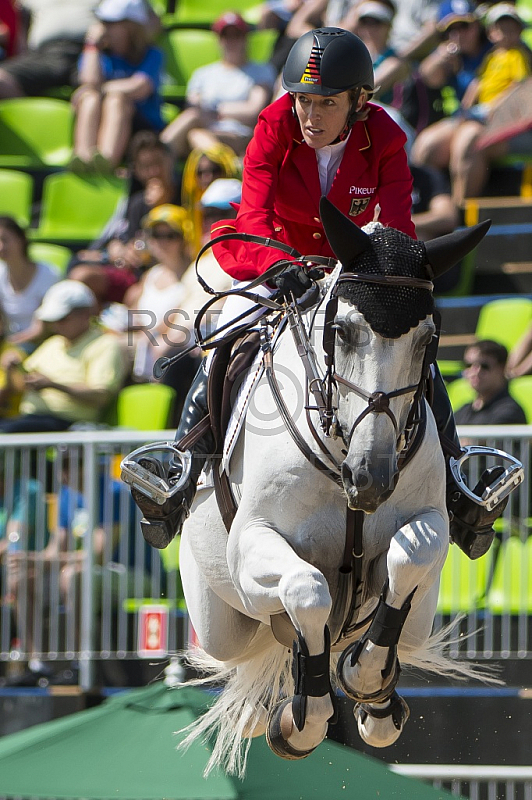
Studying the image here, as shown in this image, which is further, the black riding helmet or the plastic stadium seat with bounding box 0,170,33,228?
the plastic stadium seat with bounding box 0,170,33,228

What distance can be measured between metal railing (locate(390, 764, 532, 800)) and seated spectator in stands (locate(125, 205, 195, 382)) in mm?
3693

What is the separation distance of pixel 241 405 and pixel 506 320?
5.13 metres

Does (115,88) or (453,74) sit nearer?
(453,74)

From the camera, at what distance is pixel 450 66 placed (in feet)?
37.6

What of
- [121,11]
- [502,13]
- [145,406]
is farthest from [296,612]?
[121,11]

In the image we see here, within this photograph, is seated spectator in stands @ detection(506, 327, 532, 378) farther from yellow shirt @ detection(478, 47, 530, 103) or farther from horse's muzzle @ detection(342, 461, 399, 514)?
horse's muzzle @ detection(342, 461, 399, 514)

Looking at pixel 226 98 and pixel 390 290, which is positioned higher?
pixel 226 98

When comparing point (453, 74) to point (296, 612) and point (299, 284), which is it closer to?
point (299, 284)

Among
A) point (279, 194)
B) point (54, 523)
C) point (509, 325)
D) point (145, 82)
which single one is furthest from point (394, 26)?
point (279, 194)

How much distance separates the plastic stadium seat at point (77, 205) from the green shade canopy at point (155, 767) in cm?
636

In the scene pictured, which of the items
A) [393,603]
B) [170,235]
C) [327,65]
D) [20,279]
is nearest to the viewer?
[393,603]

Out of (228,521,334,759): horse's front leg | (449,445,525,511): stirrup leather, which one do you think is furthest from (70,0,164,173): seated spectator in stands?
(228,521,334,759): horse's front leg

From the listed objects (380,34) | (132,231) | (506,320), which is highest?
(380,34)

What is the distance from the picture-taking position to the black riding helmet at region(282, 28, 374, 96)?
5.07m
